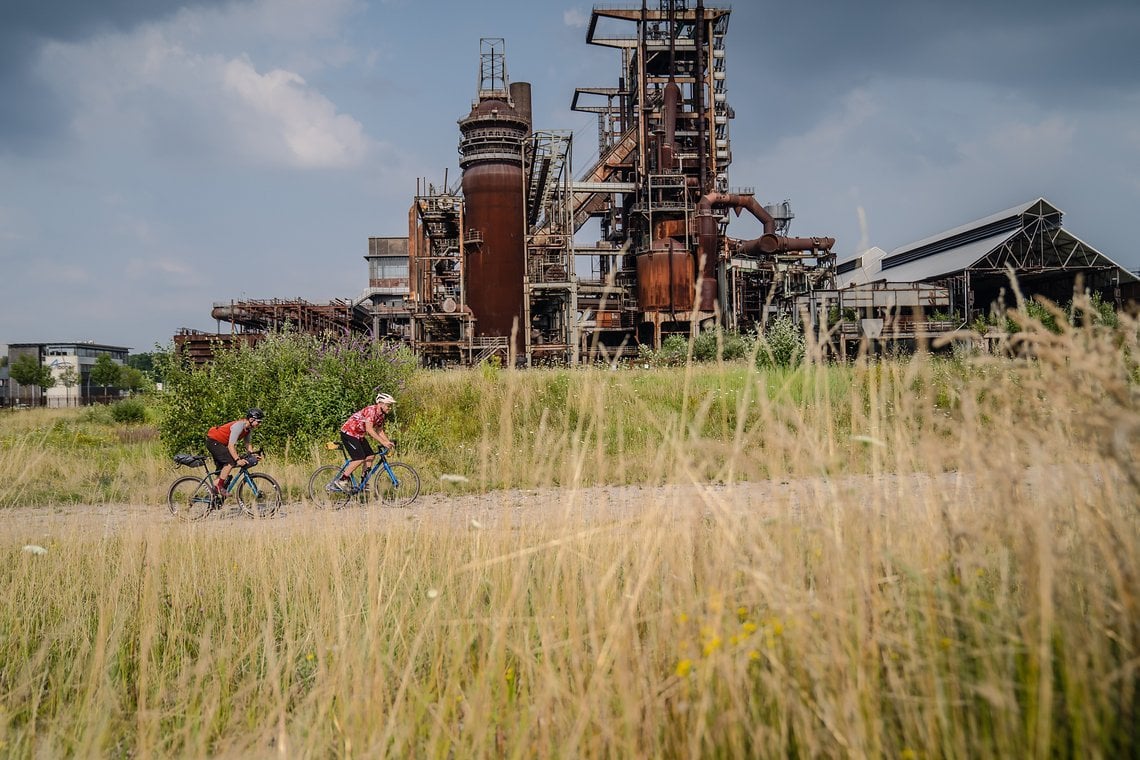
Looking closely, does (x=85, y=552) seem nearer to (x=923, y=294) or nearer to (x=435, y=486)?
(x=435, y=486)

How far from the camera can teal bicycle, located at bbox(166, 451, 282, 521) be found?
10.4 metres

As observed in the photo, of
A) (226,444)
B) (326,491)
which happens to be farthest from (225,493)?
(326,491)

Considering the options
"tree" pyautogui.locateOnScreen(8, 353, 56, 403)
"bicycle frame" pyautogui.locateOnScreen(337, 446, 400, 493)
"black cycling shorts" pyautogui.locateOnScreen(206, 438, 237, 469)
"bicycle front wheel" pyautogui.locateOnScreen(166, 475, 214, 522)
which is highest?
"tree" pyautogui.locateOnScreen(8, 353, 56, 403)

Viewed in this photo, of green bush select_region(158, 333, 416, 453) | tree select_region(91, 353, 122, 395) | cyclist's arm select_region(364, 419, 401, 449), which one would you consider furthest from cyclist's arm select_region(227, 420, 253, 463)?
tree select_region(91, 353, 122, 395)

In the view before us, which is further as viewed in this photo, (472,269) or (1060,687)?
(472,269)

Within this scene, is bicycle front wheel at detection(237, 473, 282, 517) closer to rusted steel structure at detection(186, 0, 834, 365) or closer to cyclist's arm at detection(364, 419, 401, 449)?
cyclist's arm at detection(364, 419, 401, 449)

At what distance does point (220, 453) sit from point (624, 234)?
116ft

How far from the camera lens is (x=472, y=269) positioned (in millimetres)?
36656

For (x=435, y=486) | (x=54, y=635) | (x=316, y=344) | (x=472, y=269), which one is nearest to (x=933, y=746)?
(x=54, y=635)

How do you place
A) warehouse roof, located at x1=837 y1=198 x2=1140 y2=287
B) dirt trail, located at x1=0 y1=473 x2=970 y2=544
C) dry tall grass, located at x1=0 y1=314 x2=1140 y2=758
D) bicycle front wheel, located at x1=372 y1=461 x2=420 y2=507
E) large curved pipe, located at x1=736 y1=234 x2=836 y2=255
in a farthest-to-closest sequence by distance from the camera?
large curved pipe, located at x1=736 y1=234 x2=836 y2=255, warehouse roof, located at x1=837 y1=198 x2=1140 y2=287, bicycle front wheel, located at x1=372 y1=461 x2=420 y2=507, dirt trail, located at x1=0 y1=473 x2=970 y2=544, dry tall grass, located at x1=0 y1=314 x2=1140 y2=758

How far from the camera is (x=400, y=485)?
1107 centimetres

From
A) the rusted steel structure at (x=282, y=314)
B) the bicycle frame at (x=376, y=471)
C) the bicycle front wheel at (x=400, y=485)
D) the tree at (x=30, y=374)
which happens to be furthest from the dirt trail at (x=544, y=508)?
the tree at (x=30, y=374)

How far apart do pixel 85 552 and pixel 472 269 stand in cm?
3086

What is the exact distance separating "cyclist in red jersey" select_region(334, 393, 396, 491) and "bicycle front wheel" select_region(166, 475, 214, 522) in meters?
1.72
